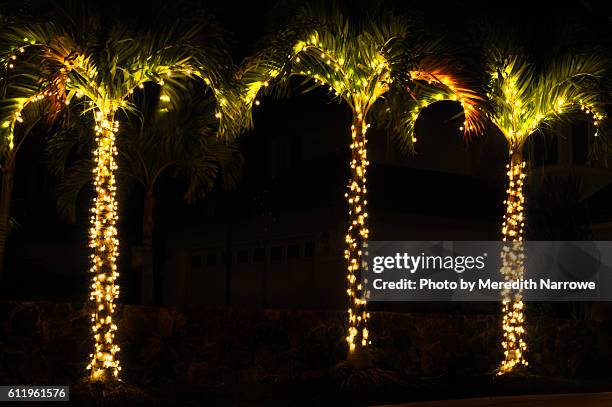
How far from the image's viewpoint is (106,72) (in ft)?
45.3

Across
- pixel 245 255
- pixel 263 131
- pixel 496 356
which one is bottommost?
pixel 496 356

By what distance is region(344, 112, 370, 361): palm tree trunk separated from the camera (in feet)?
50.9

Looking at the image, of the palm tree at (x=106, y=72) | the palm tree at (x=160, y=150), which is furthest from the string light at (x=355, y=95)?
the palm tree at (x=160, y=150)

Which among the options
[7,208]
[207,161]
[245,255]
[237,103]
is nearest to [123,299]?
[245,255]

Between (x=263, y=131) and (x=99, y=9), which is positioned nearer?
(x=99, y=9)

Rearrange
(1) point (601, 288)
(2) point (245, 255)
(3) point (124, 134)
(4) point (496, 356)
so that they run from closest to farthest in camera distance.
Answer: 1. (4) point (496, 356)
2. (3) point (124, 134)
3. (1) point (601, 288)
4. (2) point (245, 255)

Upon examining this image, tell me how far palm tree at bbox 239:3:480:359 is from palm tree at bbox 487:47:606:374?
1503 millimetres

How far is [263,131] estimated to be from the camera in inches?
1113

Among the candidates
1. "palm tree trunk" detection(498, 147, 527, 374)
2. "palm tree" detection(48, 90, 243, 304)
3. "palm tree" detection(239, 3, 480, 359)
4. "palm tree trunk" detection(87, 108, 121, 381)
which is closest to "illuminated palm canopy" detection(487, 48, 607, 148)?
"palm tree trunk" detection(498, 147, 527, 374)

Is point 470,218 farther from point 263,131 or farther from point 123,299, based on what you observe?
point 123,299

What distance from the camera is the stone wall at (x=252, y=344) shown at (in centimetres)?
1483

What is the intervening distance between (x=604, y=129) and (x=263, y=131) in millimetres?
12736

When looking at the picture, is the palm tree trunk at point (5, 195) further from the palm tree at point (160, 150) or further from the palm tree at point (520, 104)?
the palm tree at point (520, 104)

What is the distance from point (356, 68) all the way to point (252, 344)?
17.1 ft
